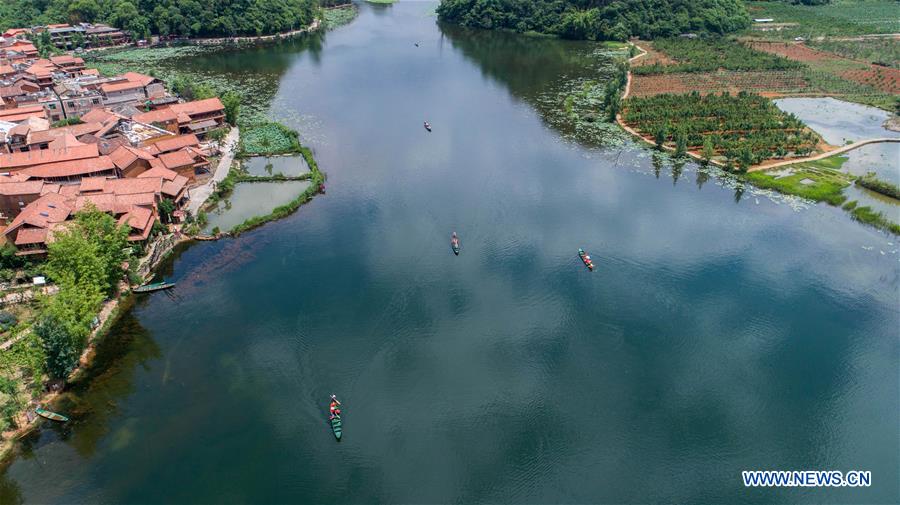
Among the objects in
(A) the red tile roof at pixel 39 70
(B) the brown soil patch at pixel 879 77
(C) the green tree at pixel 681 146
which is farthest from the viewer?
(B) the brown soil patch at pixel 879 77

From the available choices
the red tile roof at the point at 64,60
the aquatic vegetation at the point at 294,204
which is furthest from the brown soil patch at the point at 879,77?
the red tile roof at the point at 64,60

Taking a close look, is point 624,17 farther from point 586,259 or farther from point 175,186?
point 175,186

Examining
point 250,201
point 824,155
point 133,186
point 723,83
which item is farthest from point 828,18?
point 133,186

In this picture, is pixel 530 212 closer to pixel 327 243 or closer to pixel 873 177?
pixel 327 243

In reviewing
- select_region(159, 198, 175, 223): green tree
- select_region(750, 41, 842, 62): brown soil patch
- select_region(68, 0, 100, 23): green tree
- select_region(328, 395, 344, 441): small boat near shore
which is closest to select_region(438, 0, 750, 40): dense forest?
select_region(750, 41, 842, 62): brown soil patch

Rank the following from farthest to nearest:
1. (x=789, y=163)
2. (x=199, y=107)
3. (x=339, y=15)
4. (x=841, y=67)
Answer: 1. (x=339, y=15)
2. (x=841, y=67)
3. (x=199, y=107)
4. (x=789, y=163)

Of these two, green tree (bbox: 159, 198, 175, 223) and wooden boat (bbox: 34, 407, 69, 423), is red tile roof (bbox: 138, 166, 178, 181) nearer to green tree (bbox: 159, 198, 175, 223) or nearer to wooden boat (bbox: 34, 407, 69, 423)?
green tree (bbox: 159, 198, 175, 223)

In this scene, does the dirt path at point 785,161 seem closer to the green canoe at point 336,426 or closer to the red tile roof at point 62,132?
the green canoe at point 336,426
